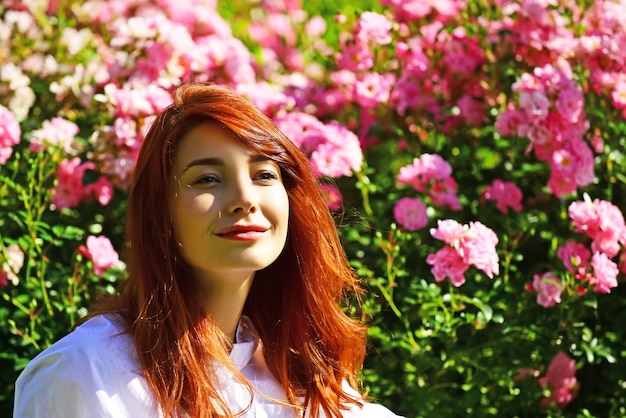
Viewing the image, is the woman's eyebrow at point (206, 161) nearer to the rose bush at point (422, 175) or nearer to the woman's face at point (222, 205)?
the woman's face at point (222, 205)

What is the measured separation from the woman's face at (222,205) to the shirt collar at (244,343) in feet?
0.57

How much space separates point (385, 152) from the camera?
3369 millimetres

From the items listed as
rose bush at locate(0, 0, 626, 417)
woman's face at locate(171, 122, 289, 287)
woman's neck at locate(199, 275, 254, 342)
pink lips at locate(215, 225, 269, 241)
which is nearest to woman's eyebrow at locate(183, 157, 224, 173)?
woman's face at locate(171, 122, 289, 287)

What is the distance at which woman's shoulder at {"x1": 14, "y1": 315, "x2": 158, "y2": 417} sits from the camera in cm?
180

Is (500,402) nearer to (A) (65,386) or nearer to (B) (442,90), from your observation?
(B) (442,90)

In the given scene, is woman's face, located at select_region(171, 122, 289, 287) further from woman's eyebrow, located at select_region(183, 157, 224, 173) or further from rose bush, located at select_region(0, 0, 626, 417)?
rose bush, located at select_region(0, 0, 626, 417)

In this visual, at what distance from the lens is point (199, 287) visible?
2.02 meters

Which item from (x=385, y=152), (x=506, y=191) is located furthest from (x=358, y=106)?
(x=506, y=191)

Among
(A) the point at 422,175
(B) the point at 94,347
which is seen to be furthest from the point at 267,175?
(A) the point at 422,175

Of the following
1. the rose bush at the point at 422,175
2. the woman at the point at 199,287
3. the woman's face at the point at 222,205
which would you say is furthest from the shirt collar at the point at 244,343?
the rose bush at the point at 422,175

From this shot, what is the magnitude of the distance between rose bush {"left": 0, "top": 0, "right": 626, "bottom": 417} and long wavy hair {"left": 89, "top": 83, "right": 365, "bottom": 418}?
8.5 inches

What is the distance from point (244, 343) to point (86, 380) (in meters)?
0.37

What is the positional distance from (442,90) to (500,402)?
107 cm

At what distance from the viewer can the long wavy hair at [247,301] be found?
1.92 m
